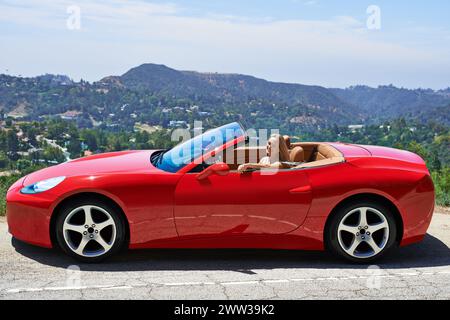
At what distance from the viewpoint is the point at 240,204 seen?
4.98 m

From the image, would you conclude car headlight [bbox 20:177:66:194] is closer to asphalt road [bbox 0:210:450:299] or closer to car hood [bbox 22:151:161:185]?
car hood [bbox 22:151:161:185]

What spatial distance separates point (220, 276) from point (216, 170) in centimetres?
93

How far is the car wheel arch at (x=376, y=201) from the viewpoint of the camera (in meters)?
5.14

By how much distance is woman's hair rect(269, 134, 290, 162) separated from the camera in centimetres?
561

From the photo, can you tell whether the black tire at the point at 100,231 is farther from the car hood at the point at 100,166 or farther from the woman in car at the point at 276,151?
the woman in car at the point at 276,151

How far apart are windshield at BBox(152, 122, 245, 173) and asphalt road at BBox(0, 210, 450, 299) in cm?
89

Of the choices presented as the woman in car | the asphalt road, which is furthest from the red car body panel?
the woman in car

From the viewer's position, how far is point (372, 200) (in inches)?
203

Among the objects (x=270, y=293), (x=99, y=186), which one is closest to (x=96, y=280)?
(x=99, y=186)

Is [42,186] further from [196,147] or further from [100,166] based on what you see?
[196,147]

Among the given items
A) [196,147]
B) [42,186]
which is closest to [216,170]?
[196,147]

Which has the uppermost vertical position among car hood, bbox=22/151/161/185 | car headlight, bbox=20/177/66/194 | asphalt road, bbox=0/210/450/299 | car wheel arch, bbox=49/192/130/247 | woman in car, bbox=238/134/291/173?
woman in car, bbox=238/134/291/173

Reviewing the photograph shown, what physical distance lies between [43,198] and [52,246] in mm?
461

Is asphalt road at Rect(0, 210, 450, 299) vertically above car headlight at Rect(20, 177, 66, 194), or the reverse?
car headlight at Rect(20, 177, 66, 194)
